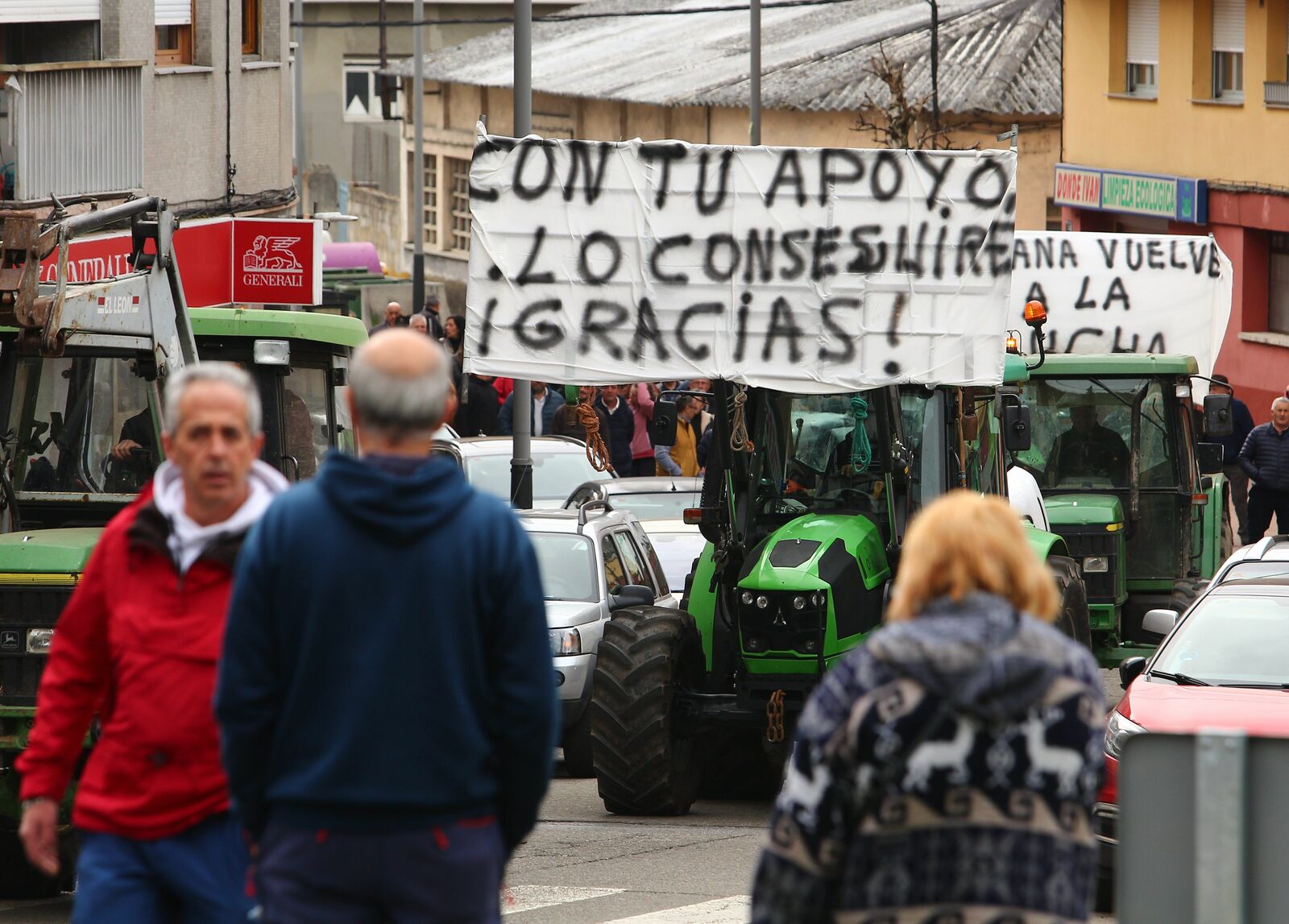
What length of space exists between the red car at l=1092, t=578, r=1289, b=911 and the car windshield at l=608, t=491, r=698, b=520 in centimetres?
736

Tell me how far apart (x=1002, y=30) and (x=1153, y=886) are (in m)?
36.3

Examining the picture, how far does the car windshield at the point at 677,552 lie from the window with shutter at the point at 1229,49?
53.3 ft

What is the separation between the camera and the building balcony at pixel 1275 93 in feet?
94.7

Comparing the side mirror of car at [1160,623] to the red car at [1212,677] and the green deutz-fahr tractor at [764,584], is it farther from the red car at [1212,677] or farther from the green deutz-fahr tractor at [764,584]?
the green deutz-fahr tractor at [764,584]

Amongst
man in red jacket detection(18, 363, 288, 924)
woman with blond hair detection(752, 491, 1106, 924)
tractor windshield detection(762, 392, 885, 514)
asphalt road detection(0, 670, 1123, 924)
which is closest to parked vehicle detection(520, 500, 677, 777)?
asphalt road detection(0, 670, 1123, 924)

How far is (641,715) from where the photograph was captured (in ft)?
36.1

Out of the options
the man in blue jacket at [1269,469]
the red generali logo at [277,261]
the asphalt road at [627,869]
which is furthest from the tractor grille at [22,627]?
the man in blue jacket at [1269,469]

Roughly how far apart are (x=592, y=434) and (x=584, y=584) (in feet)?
3.09

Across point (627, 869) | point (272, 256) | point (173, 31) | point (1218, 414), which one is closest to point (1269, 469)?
point (1218, 414)

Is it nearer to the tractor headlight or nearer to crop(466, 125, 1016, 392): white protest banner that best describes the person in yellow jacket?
crop(466, 125, 1016, 392): white protest banner

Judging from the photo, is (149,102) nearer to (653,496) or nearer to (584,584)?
(653,496)

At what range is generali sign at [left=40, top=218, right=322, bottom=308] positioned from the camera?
2183 centimetres

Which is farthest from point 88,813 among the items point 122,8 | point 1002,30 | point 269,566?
point 1002,30

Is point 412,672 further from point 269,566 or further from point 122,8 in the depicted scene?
point 122,8
